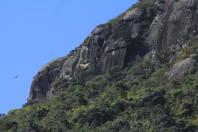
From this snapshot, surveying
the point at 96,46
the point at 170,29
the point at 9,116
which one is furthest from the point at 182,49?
the point at 9,116

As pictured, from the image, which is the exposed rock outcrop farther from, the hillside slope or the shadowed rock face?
the shadowed rock face

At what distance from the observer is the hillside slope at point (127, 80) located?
438ft

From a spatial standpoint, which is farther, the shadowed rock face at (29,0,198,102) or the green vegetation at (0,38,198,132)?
the shadowed rock face at (29,0,198,102)

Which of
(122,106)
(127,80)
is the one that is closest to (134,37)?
(127,80)

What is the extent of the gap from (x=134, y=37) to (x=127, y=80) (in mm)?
8854

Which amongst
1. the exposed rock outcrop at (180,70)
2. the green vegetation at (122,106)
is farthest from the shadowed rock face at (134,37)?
the exposed rock outcrop at (180,70)

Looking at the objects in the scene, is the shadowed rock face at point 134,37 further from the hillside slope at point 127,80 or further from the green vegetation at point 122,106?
the green vegetation at point 122,106

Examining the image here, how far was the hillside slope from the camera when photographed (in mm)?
133625

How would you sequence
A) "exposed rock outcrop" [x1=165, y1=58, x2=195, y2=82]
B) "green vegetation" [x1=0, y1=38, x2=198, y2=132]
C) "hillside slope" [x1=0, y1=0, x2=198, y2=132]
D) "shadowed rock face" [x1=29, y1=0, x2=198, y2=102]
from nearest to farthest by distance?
"green vegetation" [x1=0, y1=38, x2=198, y2=132] → "hillside slope" [x1=0, y1=0, x2=198, y2=132] → "exposed rock outcrop" [x1=165, y1=58, x2=195, y2=82] → "shadowed rock face" [x1=29, y1=0, x2=198, y2=102]

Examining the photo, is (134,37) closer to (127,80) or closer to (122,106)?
(127,80)

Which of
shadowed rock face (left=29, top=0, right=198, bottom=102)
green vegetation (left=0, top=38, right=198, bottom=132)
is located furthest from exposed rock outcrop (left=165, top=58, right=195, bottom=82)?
shadowed rock face (left=29, top=0, right=198, bottom=102)

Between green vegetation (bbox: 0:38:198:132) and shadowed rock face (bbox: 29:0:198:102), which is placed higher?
shadowed rock face (bbox: 29:0:198:102)

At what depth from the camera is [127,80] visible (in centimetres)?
15250

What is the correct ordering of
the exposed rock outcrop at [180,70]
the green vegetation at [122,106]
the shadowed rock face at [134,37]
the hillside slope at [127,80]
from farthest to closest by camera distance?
the shadowed rock face at [134,37] → the exposed rock outcrop at [180,70] → the hillside slope at [127,80] → the green vegetation at [122,106]
